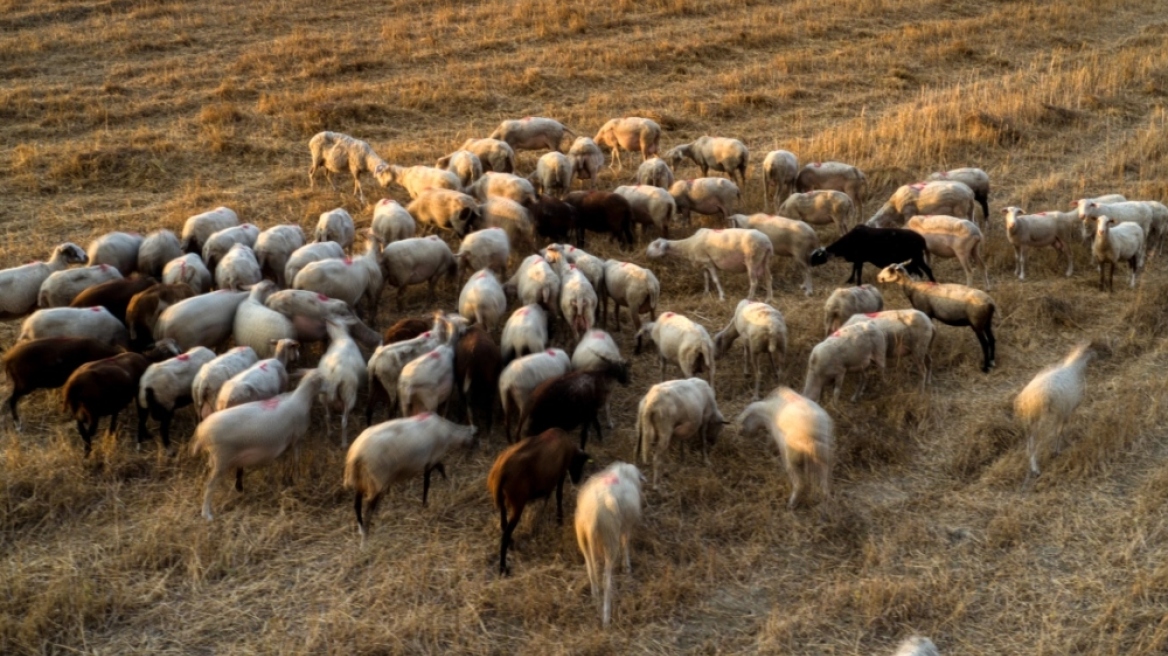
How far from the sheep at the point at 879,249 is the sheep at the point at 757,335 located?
2168mm

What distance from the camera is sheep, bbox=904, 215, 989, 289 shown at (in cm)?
1067

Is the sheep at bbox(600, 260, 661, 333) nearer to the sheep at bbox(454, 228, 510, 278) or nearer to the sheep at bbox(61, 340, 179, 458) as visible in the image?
the sheep at bbox(454, 228, 510, 278)

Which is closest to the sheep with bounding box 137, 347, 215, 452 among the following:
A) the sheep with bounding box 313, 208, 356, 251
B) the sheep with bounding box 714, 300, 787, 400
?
the sheep with bounding box 313, 208, 356, 251

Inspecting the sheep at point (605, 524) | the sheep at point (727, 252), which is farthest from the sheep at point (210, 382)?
the sheep at point (727, 252)

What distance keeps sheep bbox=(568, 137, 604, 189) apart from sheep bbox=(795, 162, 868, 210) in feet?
8.63

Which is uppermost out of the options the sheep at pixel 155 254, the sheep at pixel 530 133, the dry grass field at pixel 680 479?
the sheep at pixel 530 133

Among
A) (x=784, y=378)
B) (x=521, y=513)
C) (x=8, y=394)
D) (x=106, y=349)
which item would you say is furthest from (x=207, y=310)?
(x=784, y=378)

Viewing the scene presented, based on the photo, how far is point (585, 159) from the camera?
13.5 m

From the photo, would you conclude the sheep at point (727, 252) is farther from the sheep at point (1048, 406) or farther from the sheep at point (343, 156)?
the sheep at point (343, 156)

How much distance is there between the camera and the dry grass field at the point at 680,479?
611cm

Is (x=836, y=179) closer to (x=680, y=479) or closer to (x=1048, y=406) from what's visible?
(x=1048, y=406)

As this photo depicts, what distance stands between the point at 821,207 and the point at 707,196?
133cm

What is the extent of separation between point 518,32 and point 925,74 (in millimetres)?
8427

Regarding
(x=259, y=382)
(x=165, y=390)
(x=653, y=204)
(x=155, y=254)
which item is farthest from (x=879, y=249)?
(x=155, y=254)
